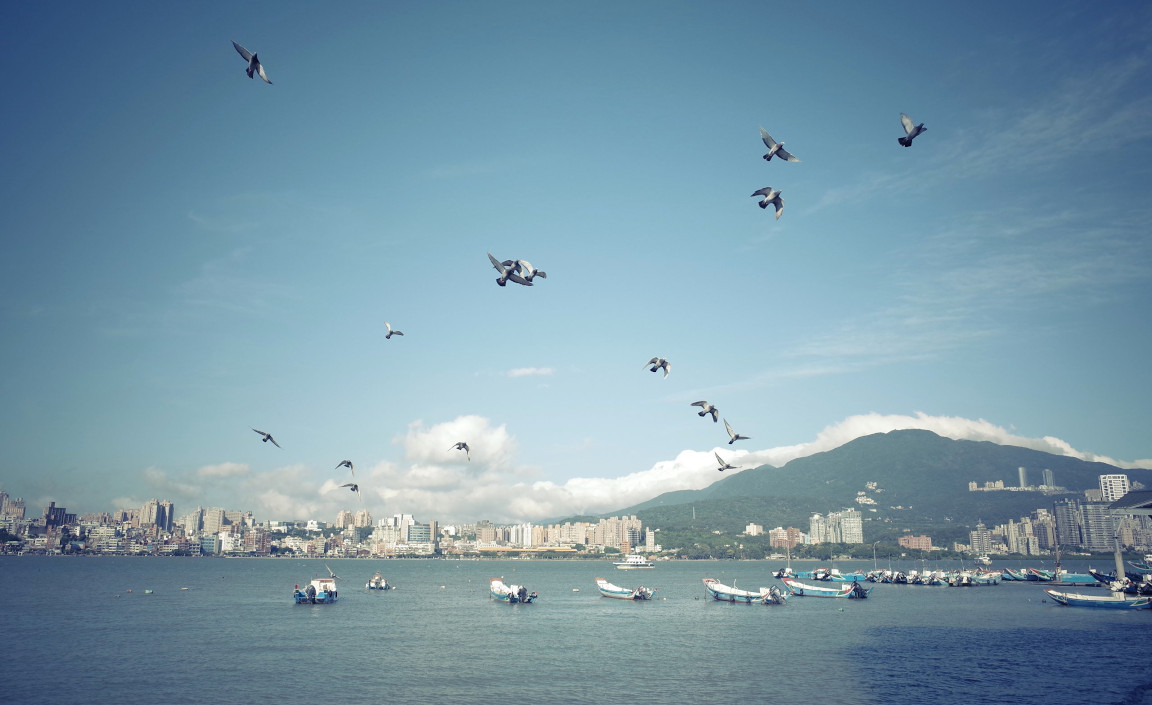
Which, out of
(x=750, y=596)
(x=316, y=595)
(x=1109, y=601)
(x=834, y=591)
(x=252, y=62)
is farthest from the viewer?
(x=834, y=591)

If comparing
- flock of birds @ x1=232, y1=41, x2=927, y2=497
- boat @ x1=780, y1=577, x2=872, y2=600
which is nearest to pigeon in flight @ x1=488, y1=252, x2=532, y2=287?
flock of birds @ x1=232, y1=41, x2=927, y2=497

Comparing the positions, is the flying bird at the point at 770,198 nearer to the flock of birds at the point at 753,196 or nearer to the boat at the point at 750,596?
the flock of birds at the point at 753,196

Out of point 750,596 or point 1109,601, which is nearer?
point 1109,601

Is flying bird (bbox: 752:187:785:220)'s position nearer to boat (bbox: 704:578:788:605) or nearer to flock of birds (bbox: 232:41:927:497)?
flock of birds (bbox: 232:41:927:497)

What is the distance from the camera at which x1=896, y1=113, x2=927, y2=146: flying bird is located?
56.3ft

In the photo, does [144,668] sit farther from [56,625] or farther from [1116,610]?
[1116,610]

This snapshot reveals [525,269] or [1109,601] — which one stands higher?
[525,269]

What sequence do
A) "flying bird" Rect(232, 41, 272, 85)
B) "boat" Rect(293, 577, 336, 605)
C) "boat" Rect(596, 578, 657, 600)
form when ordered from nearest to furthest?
"flying bird" Rect(232, 41, 272, 85), "boat" Rect(293, 577, 336, 605), "boat" Rect(596, 578, 657, 600)

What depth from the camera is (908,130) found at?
1741 cm

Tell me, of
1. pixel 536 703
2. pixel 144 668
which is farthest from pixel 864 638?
pixel 144 668

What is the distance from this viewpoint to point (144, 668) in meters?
39.5

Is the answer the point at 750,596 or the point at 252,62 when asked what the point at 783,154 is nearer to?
the point at 252,62

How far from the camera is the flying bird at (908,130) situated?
17.2 metres

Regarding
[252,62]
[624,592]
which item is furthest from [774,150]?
[624,592]
